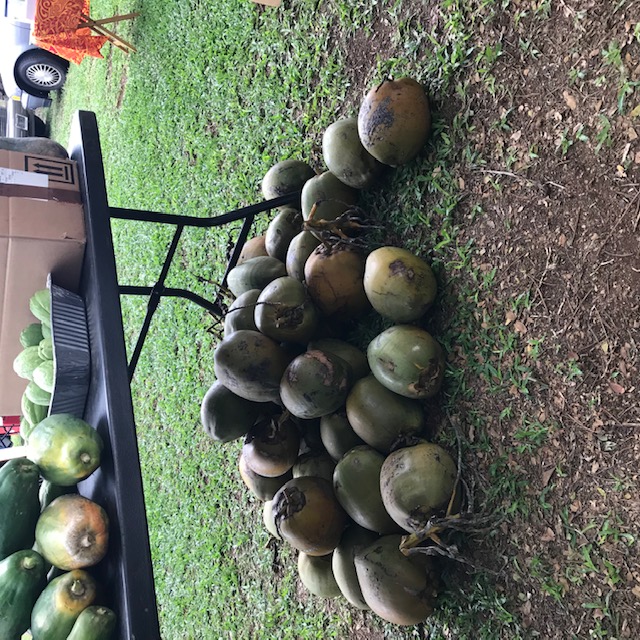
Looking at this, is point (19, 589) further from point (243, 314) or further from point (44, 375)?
point (243, 314)

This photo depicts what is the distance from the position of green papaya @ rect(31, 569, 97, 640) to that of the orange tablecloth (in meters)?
5.63

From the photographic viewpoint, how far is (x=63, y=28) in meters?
5.70

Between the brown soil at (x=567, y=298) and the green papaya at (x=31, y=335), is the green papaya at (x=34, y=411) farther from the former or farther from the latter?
the brown soil at (x=567, y=298)

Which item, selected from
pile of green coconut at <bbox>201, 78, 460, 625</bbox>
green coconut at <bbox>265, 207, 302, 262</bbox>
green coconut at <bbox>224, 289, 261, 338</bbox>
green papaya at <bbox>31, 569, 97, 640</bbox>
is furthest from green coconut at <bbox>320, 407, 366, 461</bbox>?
green papaya at <bbox>31, 569, 97, 640</bbox>

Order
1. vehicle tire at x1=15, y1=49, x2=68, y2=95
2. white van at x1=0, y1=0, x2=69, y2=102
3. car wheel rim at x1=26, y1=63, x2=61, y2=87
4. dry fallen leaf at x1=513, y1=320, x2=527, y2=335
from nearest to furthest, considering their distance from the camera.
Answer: dry fallen leaf at x1=513, y1=320, x2=527, y2=335 < white van at x1=0, y1=0, x2=69, y2=102 < vehicle tire at x1=15, y1=49, x2=68, y2=95 < car wheel rim at x1=26, y1=63, x2=61, y2=87

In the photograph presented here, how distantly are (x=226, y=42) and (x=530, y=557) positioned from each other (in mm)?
3522

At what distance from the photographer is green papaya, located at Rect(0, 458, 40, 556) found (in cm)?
165

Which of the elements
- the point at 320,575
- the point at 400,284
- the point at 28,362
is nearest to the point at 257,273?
the point at 400,284

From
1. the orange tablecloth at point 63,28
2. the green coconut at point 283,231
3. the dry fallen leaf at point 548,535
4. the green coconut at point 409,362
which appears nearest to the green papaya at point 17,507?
the green coconut at point 409,362

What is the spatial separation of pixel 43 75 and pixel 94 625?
29.8ft

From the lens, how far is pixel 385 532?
6.56 ft

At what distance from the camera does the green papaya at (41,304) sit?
7.30ft

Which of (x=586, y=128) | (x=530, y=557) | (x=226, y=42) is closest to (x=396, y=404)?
(x=530, y=557)

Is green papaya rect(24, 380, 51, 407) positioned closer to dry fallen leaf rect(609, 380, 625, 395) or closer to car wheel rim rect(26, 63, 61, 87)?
dry fallen leaf rect(609, 380, 625, 395)
